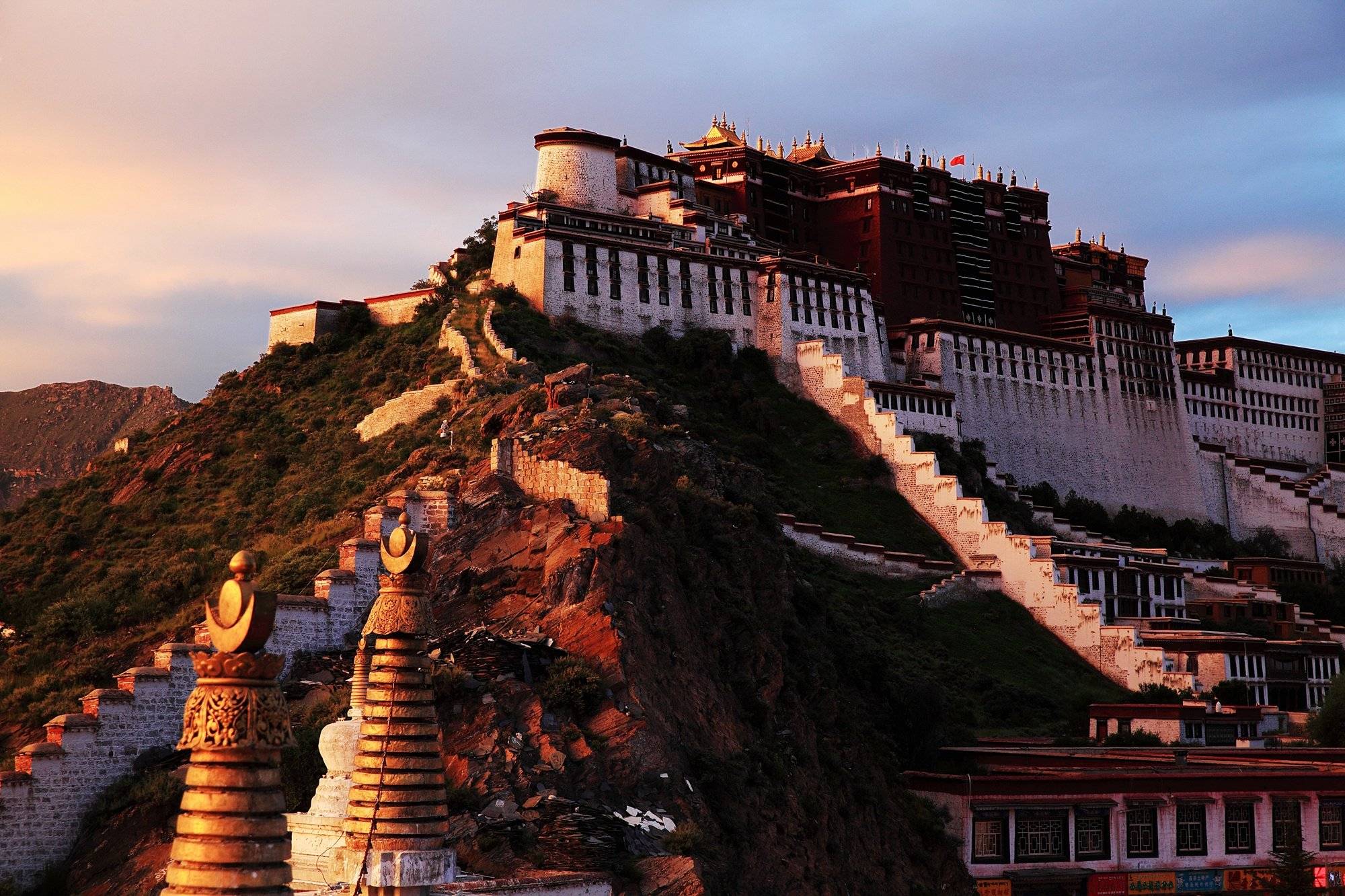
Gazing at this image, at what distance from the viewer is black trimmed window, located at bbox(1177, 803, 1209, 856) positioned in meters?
39.2

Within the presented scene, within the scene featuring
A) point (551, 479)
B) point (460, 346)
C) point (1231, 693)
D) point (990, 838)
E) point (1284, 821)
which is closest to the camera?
point (551, 479)

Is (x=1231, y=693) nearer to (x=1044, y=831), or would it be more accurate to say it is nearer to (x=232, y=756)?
(x=1044, y=831)

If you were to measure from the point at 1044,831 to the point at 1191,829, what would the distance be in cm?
335

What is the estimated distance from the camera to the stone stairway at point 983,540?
211 ft

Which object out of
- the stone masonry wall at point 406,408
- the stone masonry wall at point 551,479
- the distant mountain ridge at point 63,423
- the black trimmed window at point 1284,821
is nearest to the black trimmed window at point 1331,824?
the black trimmed window at point 1284,821

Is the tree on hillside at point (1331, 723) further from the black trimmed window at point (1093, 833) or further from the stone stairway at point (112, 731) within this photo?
the stone stairway at point (112, 731)

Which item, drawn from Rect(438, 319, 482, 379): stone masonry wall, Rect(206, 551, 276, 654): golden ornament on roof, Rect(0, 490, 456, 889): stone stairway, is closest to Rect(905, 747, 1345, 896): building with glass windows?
Rect(0, 490, 456, 889): stone stairway

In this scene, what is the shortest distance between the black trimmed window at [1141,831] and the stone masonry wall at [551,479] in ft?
39.2

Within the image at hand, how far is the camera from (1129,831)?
38.8m

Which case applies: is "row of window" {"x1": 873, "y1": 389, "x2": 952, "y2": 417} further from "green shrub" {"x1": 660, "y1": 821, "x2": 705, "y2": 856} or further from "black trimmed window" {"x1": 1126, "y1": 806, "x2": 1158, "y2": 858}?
"green shrub" {"x1": 660, "y1": 821, "x2": 705, "y2": 856}

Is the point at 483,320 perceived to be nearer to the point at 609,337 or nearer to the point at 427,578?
the point at 609,337

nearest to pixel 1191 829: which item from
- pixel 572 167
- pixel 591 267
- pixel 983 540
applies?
pixel 983 540

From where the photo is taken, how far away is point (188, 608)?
40500 millimetres

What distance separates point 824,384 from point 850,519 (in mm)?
9035
